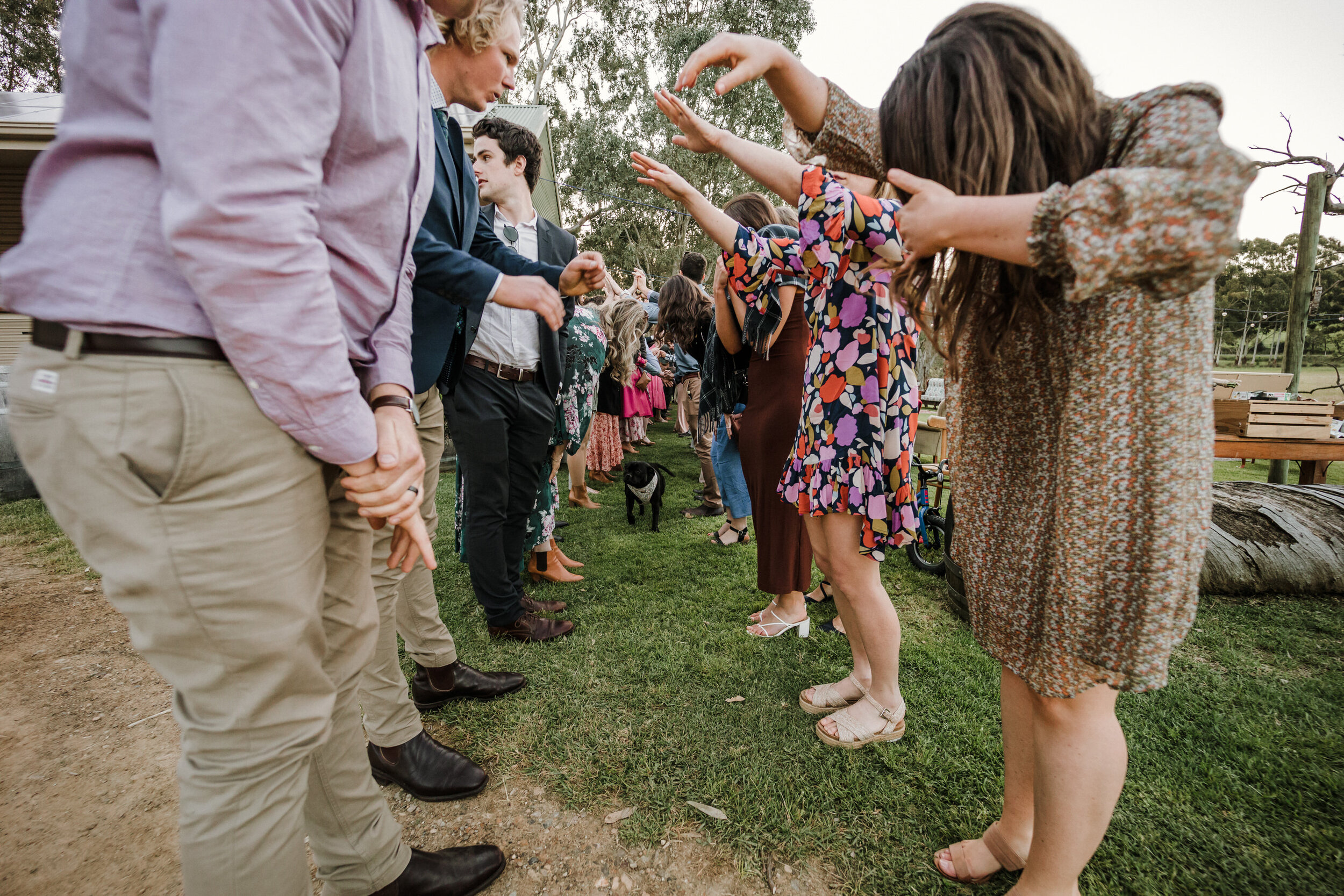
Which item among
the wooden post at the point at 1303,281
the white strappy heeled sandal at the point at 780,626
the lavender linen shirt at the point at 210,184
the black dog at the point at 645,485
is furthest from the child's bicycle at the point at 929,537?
the wooden post at the point at 1303,281

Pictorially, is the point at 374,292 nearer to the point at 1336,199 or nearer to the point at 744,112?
the point at 1336,199

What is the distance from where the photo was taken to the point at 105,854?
69.8 inches

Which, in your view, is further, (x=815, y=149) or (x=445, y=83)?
(x=445, y=83)

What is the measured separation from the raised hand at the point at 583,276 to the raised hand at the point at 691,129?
490mm

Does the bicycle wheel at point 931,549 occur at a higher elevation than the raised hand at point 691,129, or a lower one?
lower

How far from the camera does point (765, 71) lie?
134cm

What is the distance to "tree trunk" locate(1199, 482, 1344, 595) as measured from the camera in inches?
138

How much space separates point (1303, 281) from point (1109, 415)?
25.0ft

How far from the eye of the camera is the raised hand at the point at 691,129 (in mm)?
1722

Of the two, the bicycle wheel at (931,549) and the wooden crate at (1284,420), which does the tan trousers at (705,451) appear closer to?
the bicycle wheel at (931,549)

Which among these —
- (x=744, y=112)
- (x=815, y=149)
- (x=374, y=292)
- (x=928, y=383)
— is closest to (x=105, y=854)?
(x=374, y=292)

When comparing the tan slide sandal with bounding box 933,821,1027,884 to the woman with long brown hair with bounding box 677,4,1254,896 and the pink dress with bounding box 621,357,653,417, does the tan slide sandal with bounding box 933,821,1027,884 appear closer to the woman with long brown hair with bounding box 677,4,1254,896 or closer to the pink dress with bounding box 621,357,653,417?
the woman with long brown hair with bounding box 677,4,1254,896

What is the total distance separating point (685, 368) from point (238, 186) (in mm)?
7107

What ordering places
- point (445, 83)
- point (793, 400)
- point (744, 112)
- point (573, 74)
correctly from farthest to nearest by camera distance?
point (573, 74)
point (744, 112)
point (793, 400)
point (445, 83)
